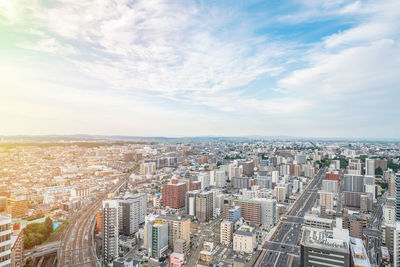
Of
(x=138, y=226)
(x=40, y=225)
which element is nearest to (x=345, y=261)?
(x=138, y=226)

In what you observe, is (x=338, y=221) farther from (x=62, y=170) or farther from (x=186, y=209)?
(x=62, y=170)

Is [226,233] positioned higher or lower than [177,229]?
lower

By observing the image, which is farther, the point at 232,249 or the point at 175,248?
the point at 232,249

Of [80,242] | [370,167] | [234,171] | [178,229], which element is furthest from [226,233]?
[370,167]

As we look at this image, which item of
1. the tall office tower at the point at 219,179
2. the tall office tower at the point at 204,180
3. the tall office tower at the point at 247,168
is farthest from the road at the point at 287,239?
the tall office tower at the point at 247,168

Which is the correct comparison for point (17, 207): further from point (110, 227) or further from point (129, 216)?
point (110, 227)

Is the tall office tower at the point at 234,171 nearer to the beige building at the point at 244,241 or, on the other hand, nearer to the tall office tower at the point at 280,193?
the tall office tower at the point at 280,193
